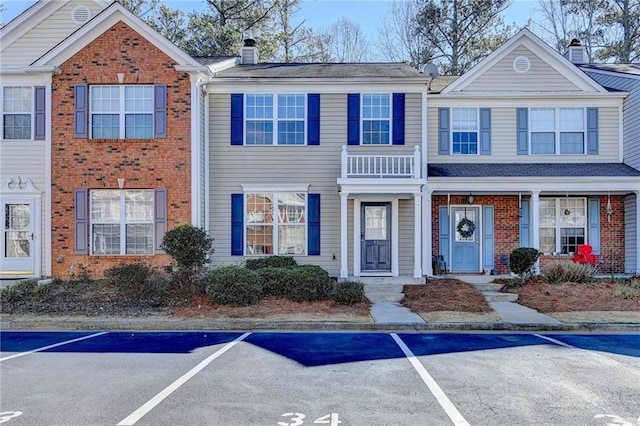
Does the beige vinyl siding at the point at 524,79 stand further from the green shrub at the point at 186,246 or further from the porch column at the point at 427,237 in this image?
the green shrub at the point at 186,246

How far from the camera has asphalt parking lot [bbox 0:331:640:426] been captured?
15.6 ft

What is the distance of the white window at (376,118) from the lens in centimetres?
1452

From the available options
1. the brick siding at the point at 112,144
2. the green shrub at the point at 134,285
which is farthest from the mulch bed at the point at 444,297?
the brick siding at the point at 112,144

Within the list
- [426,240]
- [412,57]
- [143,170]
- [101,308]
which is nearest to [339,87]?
[426,240]

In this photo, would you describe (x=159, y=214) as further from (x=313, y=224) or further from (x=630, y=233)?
(x=630, y=233)

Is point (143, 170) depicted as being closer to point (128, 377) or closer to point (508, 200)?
point (128, 377)

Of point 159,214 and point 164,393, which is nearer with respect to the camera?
point 164,393

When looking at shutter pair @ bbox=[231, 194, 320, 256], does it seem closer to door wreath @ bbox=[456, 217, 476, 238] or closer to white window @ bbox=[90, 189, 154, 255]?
white window @ bbox=[90, 189, 154, 255]

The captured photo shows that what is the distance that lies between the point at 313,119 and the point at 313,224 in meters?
3.05

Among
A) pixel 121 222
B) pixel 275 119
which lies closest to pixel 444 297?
pixel 275 119

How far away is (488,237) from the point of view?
15.5 metres

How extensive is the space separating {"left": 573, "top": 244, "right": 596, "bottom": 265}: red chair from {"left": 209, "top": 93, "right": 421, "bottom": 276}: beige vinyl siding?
516 centimetres

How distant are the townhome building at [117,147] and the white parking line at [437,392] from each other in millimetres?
8312

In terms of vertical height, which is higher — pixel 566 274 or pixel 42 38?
pixel 42 38
